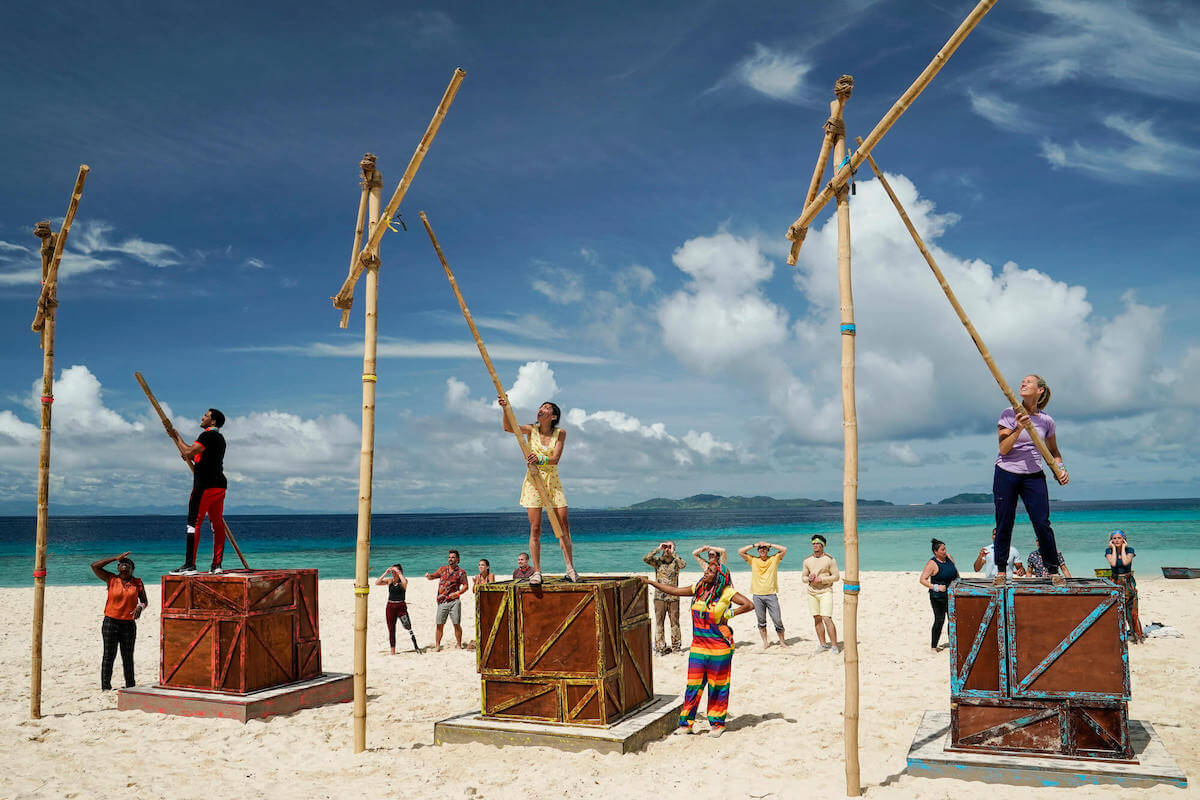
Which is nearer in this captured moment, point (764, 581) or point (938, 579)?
point (938, 579)

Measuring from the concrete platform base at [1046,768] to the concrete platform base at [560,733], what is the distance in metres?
2.46

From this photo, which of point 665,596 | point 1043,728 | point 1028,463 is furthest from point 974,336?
point 665,596

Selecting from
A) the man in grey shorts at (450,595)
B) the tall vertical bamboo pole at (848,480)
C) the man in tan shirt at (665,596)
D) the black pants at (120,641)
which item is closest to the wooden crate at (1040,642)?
the tall vertical bamboo pole at (848,480)

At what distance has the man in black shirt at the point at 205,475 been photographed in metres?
10.4

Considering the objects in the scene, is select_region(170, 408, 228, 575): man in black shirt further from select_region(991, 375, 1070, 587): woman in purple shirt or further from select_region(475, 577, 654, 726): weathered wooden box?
select_region(991, 375, 1070, 587): woman in purple shirt

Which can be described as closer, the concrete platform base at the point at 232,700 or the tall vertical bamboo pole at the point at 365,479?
the tall vertical bamboo pole at the point at 365,479

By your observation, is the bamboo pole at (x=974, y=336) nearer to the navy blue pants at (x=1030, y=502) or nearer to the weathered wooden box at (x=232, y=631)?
the navy blue pants at (x=1030, y=502)

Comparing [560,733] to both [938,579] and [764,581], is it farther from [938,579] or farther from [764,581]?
[938,579]

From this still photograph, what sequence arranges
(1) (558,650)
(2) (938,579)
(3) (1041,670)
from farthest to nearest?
(2) (938,579), (1) (558,650), (3) (1041,670)

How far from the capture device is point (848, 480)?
6.75 metres

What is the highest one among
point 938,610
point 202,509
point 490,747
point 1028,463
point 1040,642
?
point 1028,463

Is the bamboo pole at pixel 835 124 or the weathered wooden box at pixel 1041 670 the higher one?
the bamboo pole at pixel 835 124

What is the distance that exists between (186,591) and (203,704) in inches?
51.4

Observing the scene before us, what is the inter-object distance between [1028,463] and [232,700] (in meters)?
8.63
